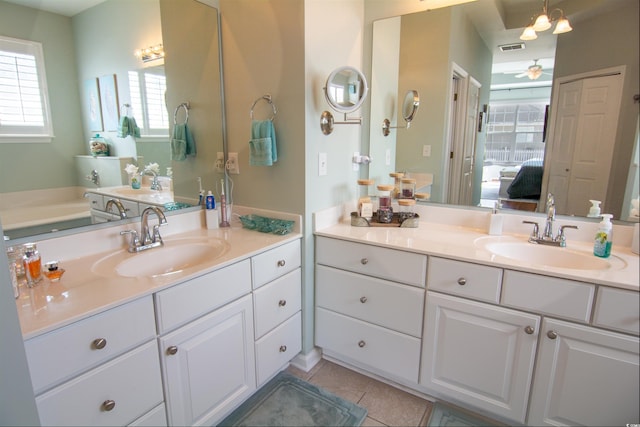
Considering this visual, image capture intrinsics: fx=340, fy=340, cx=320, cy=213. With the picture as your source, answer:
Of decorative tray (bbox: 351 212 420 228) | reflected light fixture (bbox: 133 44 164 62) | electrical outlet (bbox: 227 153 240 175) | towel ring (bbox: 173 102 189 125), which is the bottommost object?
decorative tray (bbox: 351 212 420 228)

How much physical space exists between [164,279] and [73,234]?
521 millimetres

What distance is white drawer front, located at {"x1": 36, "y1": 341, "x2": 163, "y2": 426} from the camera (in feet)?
3.20

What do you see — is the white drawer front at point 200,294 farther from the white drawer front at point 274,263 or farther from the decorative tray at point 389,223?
the decorative tray at point 389,223

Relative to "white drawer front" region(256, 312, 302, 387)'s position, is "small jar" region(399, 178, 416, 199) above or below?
above

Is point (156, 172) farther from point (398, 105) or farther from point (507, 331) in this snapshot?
Result: point (507, 331)

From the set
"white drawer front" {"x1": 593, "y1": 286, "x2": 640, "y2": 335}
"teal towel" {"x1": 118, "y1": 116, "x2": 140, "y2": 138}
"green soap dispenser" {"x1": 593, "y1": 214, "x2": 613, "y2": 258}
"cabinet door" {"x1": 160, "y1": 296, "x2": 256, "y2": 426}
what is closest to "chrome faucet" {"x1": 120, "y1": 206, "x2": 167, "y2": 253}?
"teal towel" {"x1": 118, "y1": 116, "x2": 140, "y2": 138}

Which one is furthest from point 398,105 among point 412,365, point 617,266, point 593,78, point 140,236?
point 140,236

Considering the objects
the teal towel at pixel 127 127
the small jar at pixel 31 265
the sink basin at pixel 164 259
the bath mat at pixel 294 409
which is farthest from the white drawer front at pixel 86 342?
the teal towel at pixel 127 127

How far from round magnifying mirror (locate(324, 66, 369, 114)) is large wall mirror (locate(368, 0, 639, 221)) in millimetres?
265

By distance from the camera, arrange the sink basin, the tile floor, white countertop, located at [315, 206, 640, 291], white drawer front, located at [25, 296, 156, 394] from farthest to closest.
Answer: the tile floor, the sink basin, white countertop, located at [315, 206, 640, 291], white drawer front, located at [25, 296, 156, 394]

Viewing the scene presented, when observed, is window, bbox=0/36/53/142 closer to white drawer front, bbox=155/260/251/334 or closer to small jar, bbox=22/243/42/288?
small jar, bbox=22/243/42/288

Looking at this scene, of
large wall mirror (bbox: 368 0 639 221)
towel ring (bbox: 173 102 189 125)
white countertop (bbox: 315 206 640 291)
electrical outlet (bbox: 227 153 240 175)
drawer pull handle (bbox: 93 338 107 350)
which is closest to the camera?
drawer pull handle (bbox: 93 338 107 350)

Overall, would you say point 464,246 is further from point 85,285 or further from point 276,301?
point 85,285

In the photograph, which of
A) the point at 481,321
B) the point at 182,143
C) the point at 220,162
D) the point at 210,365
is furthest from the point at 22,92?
the point at 481,321
